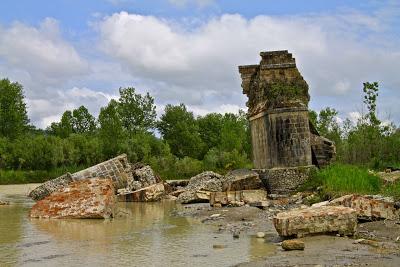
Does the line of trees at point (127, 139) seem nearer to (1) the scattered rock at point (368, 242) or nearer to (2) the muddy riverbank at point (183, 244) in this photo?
(2) the muddy riverbank at point (183, 244)

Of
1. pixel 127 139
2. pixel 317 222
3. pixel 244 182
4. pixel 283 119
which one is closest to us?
pixel 317 222

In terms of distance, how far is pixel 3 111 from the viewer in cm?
5000

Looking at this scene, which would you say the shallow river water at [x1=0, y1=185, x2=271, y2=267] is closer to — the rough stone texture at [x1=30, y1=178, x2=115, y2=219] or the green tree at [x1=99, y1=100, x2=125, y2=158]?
the rough stone texture at [x1=30, y1=178, x2=115, y2=219]

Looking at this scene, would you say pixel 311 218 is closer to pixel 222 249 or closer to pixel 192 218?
pixel 222 249

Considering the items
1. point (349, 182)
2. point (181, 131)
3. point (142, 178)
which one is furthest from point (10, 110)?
point (349, 182)

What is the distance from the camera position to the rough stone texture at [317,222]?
7.86 meters

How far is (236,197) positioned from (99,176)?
720cm

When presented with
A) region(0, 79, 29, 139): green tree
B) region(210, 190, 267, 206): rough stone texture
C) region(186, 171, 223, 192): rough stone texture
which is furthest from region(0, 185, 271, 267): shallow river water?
region(0, 79, 29, 139): green tree

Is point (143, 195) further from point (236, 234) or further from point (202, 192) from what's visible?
point (236, 234)

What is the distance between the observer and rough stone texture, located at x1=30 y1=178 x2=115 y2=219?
41.8 feet

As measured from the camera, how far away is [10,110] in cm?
5000

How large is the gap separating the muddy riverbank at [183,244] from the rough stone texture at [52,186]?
7738 mm

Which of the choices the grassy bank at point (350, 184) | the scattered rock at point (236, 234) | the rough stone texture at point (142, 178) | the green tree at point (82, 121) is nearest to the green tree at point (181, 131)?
the green tree at point (82, 121)

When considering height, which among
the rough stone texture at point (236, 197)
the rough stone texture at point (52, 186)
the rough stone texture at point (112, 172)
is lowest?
the rough stone texture at point (236, 197)
